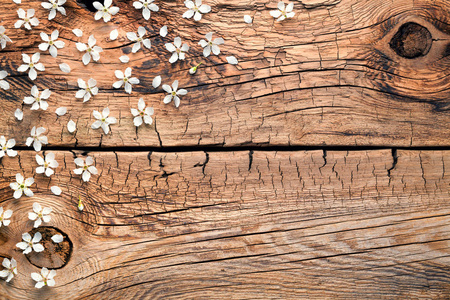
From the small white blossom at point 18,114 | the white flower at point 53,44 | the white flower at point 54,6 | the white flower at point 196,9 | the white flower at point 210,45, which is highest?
the white flower at point 196,9

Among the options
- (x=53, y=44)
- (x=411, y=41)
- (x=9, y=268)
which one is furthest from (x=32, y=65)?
(x=411, y=41)

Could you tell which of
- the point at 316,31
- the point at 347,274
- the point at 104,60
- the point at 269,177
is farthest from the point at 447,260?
the point at 104,60

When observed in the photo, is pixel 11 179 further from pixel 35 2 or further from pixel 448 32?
pixel 448 32

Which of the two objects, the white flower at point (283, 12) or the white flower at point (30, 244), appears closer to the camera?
the white flower at point (30, 244)

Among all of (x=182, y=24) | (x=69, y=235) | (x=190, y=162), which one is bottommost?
(x=69, y=235)

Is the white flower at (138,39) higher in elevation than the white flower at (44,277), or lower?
higher

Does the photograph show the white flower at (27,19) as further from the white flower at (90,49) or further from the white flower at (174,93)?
the white flower at (174,93)

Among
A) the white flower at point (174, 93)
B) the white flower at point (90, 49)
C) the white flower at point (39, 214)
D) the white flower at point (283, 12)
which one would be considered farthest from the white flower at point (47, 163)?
the white flower at point (283, 12)
